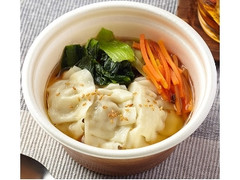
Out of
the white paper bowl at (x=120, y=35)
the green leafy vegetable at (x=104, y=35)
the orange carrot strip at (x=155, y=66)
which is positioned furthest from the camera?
the green leafy vegetable at (x=104, y=35)

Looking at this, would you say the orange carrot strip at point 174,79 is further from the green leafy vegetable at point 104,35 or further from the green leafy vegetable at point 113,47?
the green leafy vegetable at point 104,35

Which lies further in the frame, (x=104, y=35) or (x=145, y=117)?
(x=104, y=35)

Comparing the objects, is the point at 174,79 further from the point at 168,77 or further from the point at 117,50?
the point at 117,50

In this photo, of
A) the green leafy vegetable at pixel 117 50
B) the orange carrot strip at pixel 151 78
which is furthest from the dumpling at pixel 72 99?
the orange carrot strip at pixel 151 78

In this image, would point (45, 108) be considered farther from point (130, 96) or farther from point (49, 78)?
point (130, 96)

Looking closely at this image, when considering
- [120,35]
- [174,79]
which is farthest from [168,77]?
[120,35]

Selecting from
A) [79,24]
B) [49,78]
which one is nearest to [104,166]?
[49,78]

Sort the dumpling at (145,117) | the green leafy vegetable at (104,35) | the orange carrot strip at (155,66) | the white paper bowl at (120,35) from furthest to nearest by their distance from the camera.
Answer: the green leafy vegetable at (104,35) < the orange carrot strip at (155,66) < the dumpling at (145,117) < the white paper bowl at (120,35)

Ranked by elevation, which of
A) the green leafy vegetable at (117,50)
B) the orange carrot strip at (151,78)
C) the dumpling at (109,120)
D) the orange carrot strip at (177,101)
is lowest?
the dumpling at (109,120)

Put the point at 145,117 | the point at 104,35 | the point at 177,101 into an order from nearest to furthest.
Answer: the point at 145,117 < the point at 177,101 < the point at 104,35
